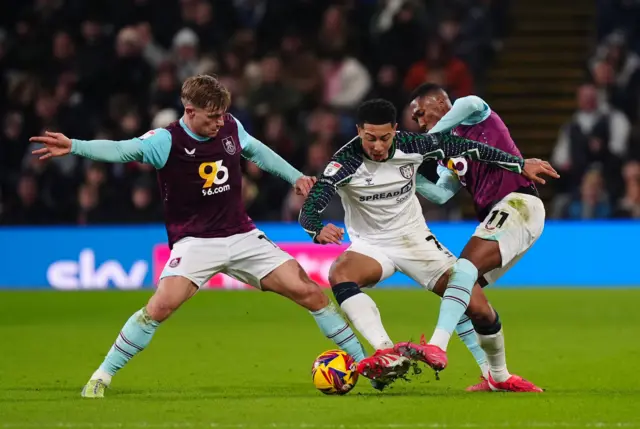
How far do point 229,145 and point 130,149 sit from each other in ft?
2.33

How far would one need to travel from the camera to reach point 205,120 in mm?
7891

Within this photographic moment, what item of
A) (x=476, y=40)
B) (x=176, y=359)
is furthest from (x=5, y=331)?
(x=476, y=40)

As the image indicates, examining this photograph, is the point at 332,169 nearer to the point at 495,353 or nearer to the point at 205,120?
the point at 205,120

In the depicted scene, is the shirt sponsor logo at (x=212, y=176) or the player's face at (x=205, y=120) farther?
the shirt sponsor logo at (x=212, y=176)

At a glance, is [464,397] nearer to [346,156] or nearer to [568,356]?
[346,156]

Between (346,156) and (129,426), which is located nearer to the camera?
(129,426)

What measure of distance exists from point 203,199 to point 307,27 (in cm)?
1060

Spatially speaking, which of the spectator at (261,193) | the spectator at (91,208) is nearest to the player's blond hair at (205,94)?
the spectator at (261,193)

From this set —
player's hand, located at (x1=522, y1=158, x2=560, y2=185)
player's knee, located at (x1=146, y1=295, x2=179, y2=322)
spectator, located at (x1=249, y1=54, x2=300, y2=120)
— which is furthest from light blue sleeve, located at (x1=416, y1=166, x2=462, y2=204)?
spectator, located at (x1=249, y1=54, x2=300, y2=120)

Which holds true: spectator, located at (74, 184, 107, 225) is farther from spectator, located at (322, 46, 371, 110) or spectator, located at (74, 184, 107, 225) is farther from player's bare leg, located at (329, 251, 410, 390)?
player's bare leg, located at (329, 251, 410, 390)

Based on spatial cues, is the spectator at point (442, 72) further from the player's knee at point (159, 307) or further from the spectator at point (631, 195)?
the player's knee at point (159, 307)

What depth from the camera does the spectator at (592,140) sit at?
1653cm

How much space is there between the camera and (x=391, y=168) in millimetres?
8117

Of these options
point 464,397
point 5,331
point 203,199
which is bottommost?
point 5,331
